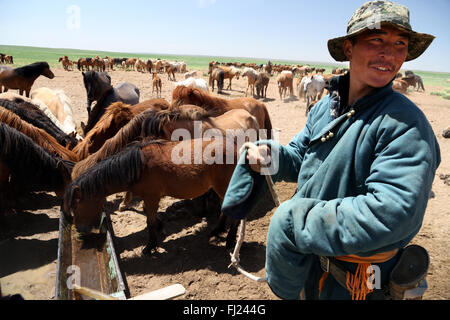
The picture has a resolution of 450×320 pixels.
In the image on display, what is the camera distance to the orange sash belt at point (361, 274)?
127 cm

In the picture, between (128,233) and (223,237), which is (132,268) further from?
(223,237)

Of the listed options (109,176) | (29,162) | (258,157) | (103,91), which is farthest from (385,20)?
(103,91)

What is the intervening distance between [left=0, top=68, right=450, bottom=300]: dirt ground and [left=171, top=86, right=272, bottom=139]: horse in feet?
7.98

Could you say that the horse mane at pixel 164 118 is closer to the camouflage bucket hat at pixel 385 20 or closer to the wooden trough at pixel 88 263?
the wooden trough at pixel 88 263

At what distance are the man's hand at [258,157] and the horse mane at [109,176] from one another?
2.40 m

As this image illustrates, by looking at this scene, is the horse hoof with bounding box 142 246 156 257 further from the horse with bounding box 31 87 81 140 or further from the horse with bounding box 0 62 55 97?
the horse with bounding box 0 62 55 97

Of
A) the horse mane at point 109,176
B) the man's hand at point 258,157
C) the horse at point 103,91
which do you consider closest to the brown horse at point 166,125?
the horse mane at point 109,176

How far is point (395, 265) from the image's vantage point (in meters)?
1.33

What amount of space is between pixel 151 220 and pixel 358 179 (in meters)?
3.26

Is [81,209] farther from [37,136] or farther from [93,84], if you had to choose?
[93,84]

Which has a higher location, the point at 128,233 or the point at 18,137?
the point at 18,137

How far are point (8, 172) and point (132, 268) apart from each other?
2.63m

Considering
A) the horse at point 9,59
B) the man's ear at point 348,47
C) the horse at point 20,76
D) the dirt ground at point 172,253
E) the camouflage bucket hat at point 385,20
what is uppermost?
the horse at point 9,59
